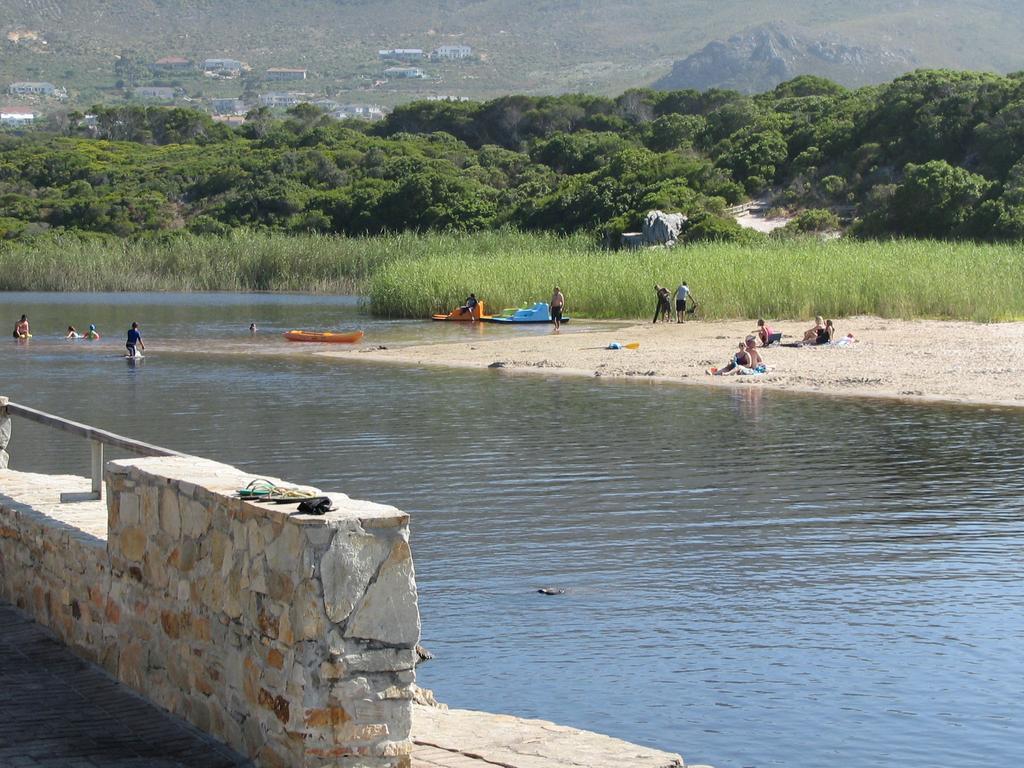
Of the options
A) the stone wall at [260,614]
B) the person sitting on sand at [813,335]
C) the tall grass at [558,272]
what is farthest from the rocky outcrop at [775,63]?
the stone wall at [260,614]

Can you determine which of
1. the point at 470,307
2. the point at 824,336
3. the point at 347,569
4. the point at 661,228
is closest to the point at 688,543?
the point at 347,569

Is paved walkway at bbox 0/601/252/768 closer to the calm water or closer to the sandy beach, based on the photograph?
the calm water

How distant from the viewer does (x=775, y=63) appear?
192875 mm

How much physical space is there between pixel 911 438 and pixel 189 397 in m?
13.0

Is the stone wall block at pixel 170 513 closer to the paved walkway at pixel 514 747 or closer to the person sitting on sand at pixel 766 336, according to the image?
the paved walkway at pixel 514 747

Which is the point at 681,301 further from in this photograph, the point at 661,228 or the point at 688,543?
the point at 688,543

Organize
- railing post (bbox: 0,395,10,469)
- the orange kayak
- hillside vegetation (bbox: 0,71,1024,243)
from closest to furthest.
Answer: railing post (bbox: 0,395,10,469)
the orange kayak
hillside vegetation (bbox: 0,71,1024,243)

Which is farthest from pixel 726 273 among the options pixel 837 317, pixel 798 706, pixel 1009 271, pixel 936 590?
pixel 798 706

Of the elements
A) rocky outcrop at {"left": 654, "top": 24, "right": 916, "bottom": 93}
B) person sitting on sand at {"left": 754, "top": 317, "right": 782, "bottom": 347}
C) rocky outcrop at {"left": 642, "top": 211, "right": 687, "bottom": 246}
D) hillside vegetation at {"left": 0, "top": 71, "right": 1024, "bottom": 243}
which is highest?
rocky outcrop at {"left": 654, "top": 24, "right": 916, "bottom": 93}

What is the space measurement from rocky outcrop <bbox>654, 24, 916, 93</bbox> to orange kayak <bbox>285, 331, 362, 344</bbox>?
6114 inches

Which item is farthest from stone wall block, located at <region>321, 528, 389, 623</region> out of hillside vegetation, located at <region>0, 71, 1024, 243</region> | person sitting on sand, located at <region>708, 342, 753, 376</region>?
hillside vegetation, located at <region>0, 71, 1024, 243</region>

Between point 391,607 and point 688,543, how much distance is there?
7.84m

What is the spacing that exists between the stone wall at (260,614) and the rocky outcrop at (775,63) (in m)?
187

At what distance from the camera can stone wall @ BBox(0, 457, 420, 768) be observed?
6.24 meters
